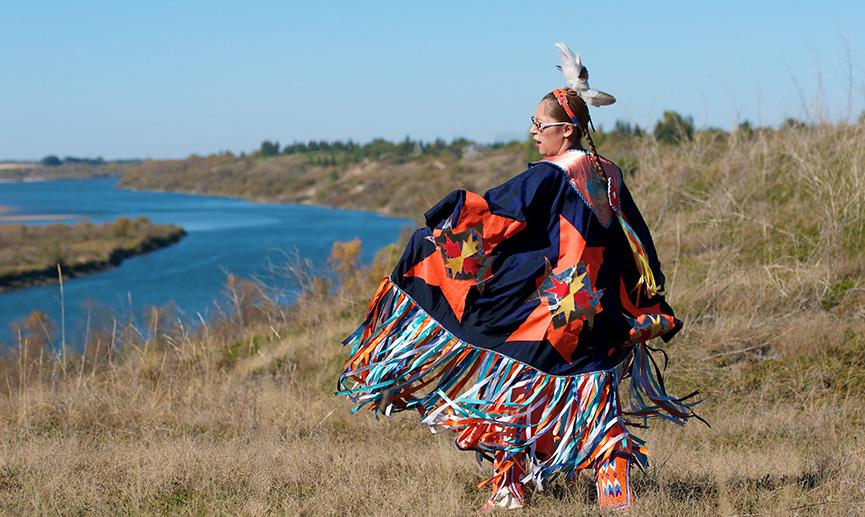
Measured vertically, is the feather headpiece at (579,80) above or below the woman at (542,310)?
above

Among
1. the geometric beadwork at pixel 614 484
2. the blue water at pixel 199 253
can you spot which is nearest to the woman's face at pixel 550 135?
the geometric beadwork at pixel 614 484

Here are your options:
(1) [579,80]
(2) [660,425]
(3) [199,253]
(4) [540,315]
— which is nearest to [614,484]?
(4) [540,315]

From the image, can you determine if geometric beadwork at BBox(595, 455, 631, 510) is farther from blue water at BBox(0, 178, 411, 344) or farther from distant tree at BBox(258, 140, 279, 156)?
distant tree at BBox(258, 140, 279, 156)

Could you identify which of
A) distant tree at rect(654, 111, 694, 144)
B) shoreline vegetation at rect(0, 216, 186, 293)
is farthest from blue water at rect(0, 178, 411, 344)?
distant tree at rect(654, 111, 694, 144)

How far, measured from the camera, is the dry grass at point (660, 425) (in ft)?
12.9

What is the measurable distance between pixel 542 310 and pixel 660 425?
2368 mm

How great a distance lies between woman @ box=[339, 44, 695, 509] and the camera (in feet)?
11.7

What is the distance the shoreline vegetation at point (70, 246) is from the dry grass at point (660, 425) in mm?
59743

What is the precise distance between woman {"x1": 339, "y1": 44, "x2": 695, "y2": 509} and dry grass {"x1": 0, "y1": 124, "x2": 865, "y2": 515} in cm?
29

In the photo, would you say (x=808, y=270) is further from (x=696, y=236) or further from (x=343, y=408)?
(x=343, y=408)

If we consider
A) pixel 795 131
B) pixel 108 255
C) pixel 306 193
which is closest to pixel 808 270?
pixel 795 131

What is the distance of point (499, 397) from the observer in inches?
143

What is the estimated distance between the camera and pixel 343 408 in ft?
19.6

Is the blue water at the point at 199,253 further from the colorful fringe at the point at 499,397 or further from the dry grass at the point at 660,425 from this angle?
the colorful fringe at the point at 499,397
